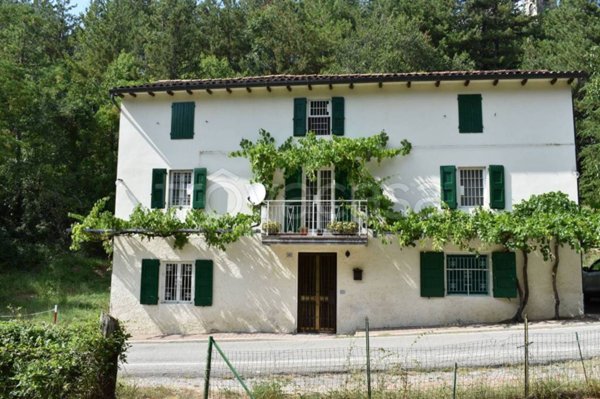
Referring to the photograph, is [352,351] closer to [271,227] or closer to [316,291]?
[316,291]

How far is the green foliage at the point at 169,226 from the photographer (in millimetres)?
16359

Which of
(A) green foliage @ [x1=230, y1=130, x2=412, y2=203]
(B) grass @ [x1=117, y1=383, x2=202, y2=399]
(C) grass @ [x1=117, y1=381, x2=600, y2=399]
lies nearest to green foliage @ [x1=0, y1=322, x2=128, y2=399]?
(B) grass @ [x1=117, y1=383, x2=202, y2=399]

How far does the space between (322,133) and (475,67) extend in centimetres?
1960

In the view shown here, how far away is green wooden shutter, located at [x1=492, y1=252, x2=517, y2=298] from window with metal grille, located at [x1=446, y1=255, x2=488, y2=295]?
0.37 meters

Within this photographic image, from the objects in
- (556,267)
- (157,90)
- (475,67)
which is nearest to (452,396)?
(556,267)

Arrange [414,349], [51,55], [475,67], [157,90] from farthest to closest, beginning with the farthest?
[51,55] < [475,67] < [157,90] < [414,349]

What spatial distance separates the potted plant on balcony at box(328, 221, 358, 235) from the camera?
1578 cm

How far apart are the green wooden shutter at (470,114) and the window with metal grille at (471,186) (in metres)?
1.32

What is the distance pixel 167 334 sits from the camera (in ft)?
55.1

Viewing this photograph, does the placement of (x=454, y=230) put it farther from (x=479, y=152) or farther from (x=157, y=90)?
(x=157, y=90)

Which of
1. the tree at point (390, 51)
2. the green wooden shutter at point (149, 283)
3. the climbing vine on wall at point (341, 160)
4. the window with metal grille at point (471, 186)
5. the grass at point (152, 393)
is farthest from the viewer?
the tree at point (390, 51)

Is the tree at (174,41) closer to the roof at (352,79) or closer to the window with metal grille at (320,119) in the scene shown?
the roof at (352,79)

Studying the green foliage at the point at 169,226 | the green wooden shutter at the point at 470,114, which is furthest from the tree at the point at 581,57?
the green foliage at the point at 169,226

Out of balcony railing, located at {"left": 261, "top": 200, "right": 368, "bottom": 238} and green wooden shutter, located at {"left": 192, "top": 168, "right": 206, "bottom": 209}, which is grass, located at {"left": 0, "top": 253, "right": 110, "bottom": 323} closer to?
green wooden shutter, located at {"left": 192, "top": 168, "right": 206, "bottom": 209}
